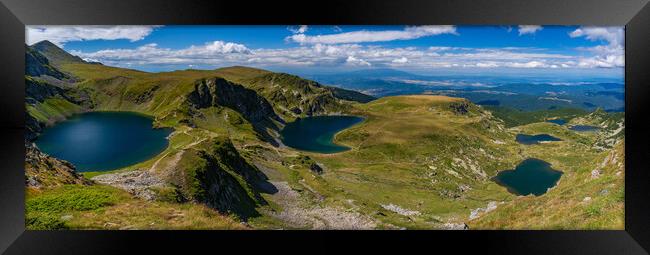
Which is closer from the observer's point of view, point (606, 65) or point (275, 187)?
point (606, 65)

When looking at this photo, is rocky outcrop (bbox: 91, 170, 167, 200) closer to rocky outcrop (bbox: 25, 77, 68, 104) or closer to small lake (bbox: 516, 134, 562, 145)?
rocky outcrop (bbox: 25, 77, 68, 104)

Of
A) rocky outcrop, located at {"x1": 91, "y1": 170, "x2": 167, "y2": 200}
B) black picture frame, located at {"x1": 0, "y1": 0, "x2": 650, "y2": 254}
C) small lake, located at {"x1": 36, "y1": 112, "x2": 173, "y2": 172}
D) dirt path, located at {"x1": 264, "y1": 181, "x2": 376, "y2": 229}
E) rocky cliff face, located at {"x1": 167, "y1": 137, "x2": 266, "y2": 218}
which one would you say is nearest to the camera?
black picture frame, located at {"x1": 0, "y1": 0, "x2": 650, "y2": 254}

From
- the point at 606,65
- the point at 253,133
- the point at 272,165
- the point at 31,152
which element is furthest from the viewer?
the point at 253,133

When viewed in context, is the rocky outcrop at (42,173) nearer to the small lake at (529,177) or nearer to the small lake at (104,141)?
the small lake at (104,141)

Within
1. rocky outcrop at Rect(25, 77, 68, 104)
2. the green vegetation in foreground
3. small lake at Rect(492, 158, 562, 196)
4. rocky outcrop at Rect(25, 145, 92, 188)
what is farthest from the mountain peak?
small lake at Rect(492, 158, 562, 196)

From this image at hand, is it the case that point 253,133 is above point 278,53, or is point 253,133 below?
below
